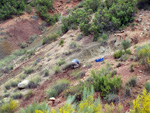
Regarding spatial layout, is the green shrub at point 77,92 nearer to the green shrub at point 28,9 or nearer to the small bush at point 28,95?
the small bush at point 28,95

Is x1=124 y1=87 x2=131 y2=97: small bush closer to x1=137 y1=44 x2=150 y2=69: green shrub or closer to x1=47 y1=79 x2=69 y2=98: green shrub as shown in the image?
x1=137 y1=44 x2=150 y2=69: green shrub

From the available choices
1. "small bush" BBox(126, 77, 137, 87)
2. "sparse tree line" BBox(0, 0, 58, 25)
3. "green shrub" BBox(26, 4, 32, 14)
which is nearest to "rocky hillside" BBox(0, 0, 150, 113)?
"small bush" BBox(126, 77, 137, 87)

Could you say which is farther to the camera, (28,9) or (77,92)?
(28,9)

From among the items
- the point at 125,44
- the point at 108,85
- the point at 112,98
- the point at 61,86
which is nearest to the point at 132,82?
the point at 108,85

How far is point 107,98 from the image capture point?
18.4 feet

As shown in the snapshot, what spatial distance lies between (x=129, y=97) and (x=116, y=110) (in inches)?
32.0

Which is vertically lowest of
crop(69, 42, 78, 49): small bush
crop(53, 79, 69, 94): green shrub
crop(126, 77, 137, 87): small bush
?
crop(69, 42, 78, 49): small bush

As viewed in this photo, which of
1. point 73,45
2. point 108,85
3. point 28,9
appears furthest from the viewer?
point 28,9

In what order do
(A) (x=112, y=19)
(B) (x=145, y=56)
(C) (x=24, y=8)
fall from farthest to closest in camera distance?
(C) (x=24, y=8) → (A) (x=112, y=19) → (B) (x=145, y=56)

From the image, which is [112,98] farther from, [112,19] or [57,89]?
[112,19]

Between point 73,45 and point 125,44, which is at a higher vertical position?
point 125,44

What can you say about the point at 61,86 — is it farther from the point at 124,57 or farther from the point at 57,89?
the point at 124,57

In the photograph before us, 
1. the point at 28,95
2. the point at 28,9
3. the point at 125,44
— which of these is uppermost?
the point at 28,9

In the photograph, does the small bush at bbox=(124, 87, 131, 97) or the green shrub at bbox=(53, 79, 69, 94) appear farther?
the green shrub at bbox=(53, 79, 69, 94)
